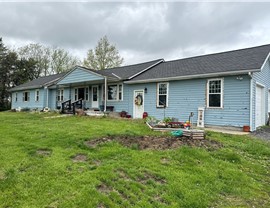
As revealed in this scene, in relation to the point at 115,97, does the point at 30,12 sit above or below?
above

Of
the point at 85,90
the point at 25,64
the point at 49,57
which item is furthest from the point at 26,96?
the point at 49,57

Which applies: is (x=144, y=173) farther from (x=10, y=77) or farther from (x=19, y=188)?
(x=10, y=77)

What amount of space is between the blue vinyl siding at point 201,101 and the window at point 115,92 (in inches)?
75.6

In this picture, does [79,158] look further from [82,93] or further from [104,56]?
[104,56]

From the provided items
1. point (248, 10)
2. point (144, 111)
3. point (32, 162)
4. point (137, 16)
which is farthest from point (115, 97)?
point (32, 162)

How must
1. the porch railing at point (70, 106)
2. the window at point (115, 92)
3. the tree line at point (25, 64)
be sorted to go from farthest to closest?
the tree line at point (25, 64)
the porch railing at point (70, 106)
the window at point (115, 92)

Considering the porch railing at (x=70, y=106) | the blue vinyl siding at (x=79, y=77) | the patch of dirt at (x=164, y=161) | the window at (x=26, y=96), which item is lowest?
the patch of dirt at (x=164, y=161)

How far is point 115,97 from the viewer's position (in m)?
16.3

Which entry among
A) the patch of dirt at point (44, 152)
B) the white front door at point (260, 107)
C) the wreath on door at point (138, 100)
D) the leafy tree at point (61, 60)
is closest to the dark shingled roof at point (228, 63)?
the wreath on door at point (138, 100)

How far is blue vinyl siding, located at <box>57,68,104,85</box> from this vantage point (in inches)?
611

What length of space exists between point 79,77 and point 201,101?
981 cm

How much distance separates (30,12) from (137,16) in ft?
25.5

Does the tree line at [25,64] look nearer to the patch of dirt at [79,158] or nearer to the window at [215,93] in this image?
the window at [215,93]

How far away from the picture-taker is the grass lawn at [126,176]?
3193 mm
